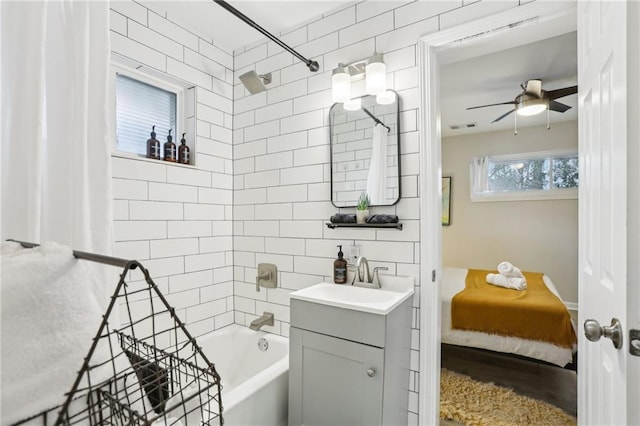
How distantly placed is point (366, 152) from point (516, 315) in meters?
1.84

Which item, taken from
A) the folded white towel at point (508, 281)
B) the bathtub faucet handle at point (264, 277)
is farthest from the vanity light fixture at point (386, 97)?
the folded white towel at point (508, 281)

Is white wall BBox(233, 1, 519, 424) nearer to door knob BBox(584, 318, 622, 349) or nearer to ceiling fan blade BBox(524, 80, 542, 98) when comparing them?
door knob BBox(584, 318, 622, 349)

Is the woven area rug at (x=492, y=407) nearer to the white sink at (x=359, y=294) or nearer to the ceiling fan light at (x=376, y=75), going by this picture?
the white sink at (x=359, y=294)

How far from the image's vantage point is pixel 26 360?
48cm

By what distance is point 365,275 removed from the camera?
1.78 metres

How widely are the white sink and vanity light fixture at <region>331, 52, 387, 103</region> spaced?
41.3 inches

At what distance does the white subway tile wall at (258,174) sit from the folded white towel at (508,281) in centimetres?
194

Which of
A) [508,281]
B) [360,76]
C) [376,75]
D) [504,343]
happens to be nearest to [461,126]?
[508,281]

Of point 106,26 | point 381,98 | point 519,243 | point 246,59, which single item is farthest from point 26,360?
point 519,243

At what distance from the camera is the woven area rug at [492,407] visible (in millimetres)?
1960

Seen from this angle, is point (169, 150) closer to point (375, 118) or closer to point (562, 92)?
point (375, 118)

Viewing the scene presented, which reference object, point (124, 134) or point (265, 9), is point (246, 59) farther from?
point (124, 134)

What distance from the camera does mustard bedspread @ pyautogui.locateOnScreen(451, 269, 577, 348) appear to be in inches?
92.0

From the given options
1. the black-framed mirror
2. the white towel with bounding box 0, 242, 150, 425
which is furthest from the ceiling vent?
the white towel with bounding box 0, 242, 150, 425
